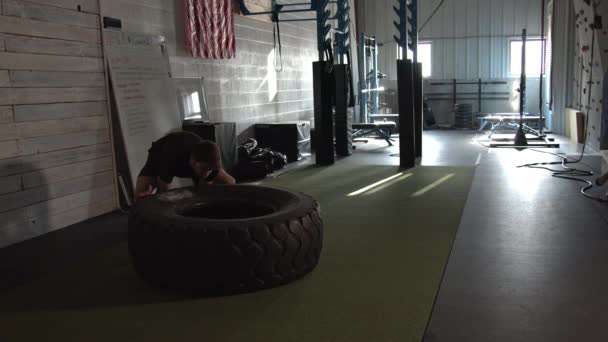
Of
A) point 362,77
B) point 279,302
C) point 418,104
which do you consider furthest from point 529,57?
point 279,302

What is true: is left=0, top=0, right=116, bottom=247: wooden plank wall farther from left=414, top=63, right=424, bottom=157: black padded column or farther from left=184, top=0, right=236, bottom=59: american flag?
left=414, top=63, right=424, bottom=157: black padded column

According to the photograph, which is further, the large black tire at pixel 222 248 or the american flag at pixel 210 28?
the american flag at pixel 210 28

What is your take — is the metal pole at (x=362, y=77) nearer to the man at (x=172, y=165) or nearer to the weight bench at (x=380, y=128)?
the weight bench at (x=380, y=128)

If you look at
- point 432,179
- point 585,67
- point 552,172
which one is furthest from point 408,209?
point 585,67

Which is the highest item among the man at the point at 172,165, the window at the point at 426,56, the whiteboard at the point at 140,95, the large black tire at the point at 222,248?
the window at the point at 426,56

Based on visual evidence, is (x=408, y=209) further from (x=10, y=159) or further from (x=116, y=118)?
(x=10, y=159)

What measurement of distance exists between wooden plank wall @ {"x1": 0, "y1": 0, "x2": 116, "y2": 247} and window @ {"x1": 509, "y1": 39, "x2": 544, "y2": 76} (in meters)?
11.2

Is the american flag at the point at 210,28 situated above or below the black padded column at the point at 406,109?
above

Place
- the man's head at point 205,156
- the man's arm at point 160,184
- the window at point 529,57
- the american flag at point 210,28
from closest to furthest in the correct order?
1. the man's head at point 205,156
2. the man's arm at point 160,184
3. the american flag at point 210,28
4. the window at point 529,57

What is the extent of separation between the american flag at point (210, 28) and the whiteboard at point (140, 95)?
0.75 m

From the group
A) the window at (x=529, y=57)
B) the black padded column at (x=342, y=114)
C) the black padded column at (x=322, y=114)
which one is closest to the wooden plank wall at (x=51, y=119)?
the black padded column at (x=322, y=114)

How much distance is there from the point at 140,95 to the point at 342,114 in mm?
3732

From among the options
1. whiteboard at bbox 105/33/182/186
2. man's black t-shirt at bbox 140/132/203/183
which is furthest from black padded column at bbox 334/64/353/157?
man's black t-shirt at bbox 140/132/203/183

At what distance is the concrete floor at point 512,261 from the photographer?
2.39 metres
